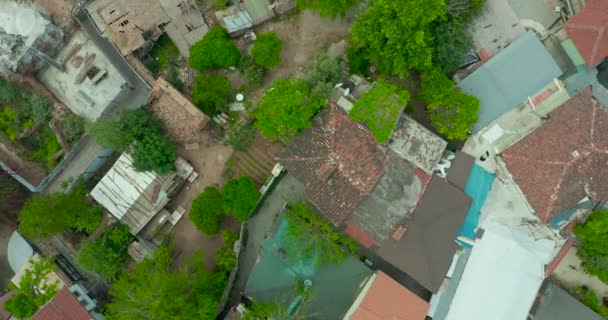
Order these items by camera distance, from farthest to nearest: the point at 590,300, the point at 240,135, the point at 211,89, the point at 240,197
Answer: the point at 240,135
the point at 211,89
the point at 240,197
the point at 590,300

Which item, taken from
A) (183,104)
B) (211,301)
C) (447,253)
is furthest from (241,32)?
(447,253)

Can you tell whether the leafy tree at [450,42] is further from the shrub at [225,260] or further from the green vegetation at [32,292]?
the green vegetation at [32,292]

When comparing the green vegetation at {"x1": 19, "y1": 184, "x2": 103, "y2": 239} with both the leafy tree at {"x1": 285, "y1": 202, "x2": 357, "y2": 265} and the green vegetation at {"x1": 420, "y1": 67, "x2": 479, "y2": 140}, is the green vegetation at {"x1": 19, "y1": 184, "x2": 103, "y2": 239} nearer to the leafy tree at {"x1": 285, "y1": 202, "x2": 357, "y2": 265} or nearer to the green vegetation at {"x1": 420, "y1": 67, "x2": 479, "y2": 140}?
the leafy tree at {"x1": 285, "y1": 202, "x2": 357, "y2": 265}

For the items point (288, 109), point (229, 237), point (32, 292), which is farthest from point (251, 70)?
point (32, 292)

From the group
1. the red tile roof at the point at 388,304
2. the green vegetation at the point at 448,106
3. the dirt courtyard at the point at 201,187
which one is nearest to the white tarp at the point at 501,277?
the red tile roof at the point at 388,304

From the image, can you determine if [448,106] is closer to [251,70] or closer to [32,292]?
[251,70]

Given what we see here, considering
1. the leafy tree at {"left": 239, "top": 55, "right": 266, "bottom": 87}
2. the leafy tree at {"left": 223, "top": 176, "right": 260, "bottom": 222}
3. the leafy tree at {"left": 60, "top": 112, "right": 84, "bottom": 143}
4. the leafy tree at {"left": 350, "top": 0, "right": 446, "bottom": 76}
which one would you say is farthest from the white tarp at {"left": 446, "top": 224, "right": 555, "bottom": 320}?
the leafy tree at {"left": 60, "top": 112, "right": 84, "bottom": 143}
